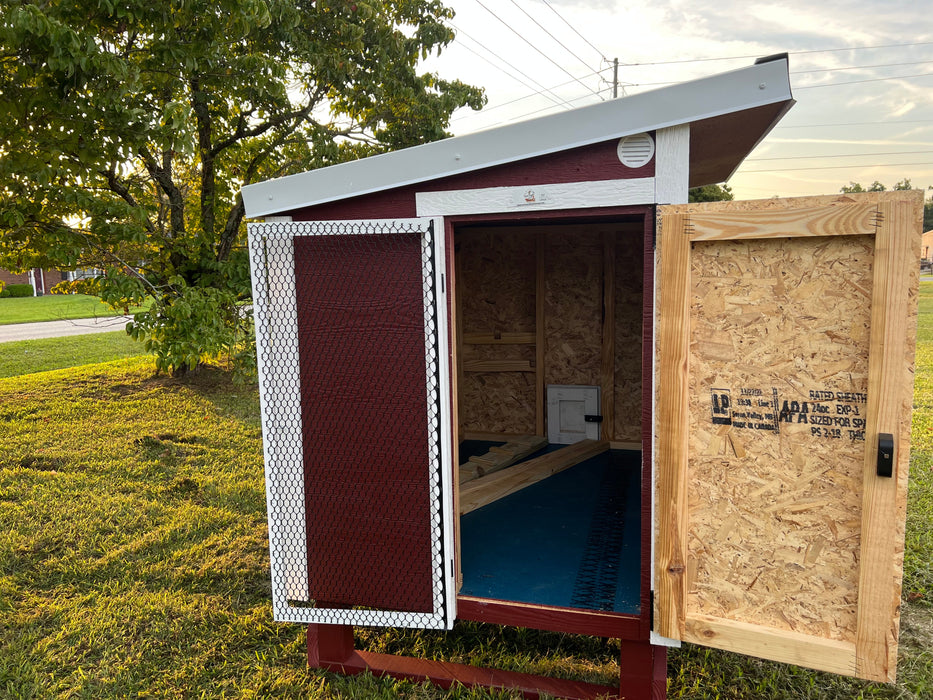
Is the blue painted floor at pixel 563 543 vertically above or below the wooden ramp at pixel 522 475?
below

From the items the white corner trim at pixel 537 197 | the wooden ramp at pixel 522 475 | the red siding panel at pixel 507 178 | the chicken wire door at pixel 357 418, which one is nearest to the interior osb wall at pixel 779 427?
the white corner trim at pixel 537 197

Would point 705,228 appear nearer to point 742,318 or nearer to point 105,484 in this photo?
point 742,318

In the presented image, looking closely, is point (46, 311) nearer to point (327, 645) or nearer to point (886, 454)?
point (327, 645)

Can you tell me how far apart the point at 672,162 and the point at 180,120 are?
15.8 ft

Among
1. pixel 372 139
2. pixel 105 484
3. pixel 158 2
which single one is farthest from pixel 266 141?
pixel 105 484

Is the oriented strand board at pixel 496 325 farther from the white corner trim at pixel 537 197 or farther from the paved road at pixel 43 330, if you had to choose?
the paved road at pixel 43 330

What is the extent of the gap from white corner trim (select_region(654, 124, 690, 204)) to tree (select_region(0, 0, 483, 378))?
4.76 metres

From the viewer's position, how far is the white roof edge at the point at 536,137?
2.64 m

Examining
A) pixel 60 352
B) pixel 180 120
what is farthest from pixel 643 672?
pixel 60 352

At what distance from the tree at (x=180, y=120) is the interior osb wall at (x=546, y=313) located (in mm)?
2900

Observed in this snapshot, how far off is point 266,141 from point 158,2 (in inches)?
162

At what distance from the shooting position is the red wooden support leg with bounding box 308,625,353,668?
355 centimetres

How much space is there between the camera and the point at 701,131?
315 centimetres

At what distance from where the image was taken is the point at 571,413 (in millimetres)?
6480
